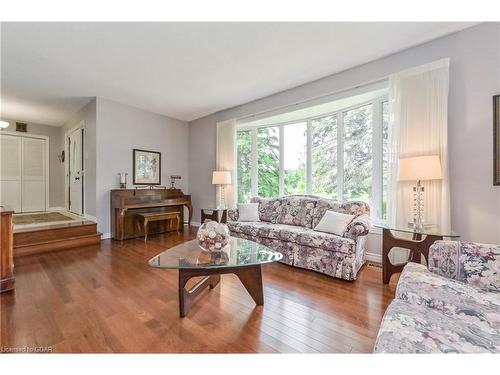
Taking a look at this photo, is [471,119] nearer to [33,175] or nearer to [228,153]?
[228,153]

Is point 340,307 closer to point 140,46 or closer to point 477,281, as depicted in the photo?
point 477,281

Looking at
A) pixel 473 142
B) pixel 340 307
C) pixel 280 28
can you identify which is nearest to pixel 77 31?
pixel 280 28

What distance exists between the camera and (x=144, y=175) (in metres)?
4.85

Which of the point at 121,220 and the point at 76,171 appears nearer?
the point at 121,220

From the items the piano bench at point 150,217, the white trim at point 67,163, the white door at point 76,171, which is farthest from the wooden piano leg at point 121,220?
the white door at point 76,171

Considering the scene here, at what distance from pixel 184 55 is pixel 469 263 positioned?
10.8ft

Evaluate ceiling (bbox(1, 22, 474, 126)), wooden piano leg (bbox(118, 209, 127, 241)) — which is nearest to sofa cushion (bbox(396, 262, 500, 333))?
ceiling (bbox(1, 22, 474, 126))

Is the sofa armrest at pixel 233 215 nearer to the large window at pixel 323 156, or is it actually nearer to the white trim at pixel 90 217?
the large window at pixel 323 156

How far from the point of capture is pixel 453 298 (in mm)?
1286

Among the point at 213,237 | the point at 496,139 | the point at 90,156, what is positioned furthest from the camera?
the point at 90,156

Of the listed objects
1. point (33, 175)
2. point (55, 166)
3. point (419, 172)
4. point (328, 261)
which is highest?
point (55, 166)

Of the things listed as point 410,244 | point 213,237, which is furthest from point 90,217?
point 410,244

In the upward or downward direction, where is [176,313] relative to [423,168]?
downward

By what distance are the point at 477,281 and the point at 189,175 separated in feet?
17.2
